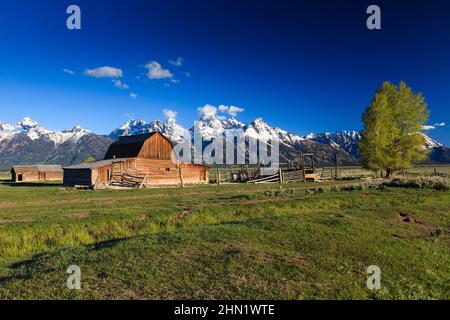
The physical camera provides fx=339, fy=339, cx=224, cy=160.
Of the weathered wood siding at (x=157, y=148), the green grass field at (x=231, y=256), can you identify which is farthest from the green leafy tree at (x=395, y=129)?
the weathered wood siding at (x=157, y=148)

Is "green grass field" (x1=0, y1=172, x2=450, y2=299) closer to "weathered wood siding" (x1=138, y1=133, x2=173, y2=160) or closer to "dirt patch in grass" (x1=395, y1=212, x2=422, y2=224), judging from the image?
"dirt patch in grass" (x1=395, y1=212, x2=422, y2=224)

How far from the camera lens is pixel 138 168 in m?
56.9

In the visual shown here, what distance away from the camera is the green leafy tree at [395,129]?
4662cm

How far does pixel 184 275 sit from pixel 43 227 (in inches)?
470

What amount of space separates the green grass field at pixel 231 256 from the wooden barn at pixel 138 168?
3011 cm

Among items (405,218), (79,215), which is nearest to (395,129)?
(405,218)

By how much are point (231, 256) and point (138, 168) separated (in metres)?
48.2

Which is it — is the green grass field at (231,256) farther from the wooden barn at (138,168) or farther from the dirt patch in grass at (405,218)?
the wooden barn at (138,168)

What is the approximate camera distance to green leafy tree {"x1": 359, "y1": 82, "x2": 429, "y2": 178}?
153 ft

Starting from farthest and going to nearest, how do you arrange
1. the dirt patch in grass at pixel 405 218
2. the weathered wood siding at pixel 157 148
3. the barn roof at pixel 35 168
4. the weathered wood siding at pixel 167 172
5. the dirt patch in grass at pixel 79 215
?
the barn roof at pixel 35 168, the weathered wood siding at pixel 157 148, the weathered wood siding at pixel 167 172, the dirt patch in grass at pixel 79 215, the dirt patch in grass at pixel 405 218

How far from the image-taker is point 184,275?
31.1ft

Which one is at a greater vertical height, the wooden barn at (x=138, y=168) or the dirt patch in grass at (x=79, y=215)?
the wooden barn at (x=138, y=168)
